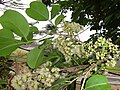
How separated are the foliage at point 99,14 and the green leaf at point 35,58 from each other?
5.04 feet

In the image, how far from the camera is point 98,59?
457mm

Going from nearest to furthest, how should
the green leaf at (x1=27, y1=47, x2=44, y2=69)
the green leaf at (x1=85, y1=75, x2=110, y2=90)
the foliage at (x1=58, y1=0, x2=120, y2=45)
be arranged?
the green leaf at (x1=85, y1=75, x2=110, y2=90) → the green leaf at (x1=27, y1=47, x2=44, y2=69) → the foliage at (x1=58, y1=0, x2=120, y2=45)

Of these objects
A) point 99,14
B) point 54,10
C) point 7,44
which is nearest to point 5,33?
point 7,44

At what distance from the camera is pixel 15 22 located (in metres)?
0.44

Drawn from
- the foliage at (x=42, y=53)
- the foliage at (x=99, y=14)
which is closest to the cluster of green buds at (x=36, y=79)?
the foliage at (x=42, y=53)

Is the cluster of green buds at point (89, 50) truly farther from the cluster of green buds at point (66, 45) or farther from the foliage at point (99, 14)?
the foliage at point (99, 14)

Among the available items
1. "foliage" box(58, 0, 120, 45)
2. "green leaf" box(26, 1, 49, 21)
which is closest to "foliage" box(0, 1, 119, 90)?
"green leaf" box(26, 1, 49, 21)

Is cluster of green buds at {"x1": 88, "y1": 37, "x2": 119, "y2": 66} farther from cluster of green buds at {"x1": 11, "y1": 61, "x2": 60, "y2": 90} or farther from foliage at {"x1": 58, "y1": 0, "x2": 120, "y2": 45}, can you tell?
foliage at {"x1": 58, "y1": 0, "x2": 120, "y2": 45}

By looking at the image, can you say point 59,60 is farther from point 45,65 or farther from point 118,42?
point 118,42

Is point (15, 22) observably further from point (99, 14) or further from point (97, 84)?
point (99, 14)

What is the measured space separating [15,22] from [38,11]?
2.5 inches

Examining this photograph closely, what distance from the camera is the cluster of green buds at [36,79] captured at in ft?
1.41

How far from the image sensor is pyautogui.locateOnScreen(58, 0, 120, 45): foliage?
2.06 metres

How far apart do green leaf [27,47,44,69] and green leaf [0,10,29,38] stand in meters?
0.04
